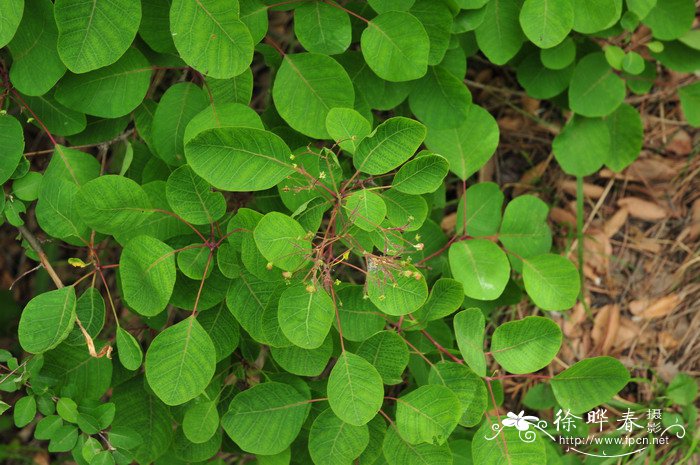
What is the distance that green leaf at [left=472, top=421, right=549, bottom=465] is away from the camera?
1197 mm

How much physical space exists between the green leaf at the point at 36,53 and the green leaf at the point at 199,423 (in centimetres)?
66

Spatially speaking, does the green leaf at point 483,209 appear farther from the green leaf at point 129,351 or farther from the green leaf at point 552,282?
the green leaf at point 129,351

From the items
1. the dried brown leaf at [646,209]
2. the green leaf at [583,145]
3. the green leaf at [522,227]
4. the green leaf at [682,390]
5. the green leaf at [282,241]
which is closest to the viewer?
the green leaf at [282,241]

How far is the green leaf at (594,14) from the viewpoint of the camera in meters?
1.31

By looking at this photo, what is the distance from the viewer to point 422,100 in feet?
4.62

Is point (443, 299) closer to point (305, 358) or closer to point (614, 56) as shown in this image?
point (305, 358)

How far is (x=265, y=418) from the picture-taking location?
1.21 meters

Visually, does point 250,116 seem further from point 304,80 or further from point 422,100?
point 422,100

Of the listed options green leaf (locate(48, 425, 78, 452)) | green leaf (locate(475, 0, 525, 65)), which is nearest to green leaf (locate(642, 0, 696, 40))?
green leaf (locate(475, 0, 525, 65))

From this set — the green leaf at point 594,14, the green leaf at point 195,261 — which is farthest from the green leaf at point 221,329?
the green leaf at point 594,14

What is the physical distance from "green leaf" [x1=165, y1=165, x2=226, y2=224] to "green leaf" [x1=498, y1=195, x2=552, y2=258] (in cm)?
67

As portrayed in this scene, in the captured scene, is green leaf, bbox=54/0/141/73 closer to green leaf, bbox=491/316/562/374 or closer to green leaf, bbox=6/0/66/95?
green leaf, bbox=6/0/66/95

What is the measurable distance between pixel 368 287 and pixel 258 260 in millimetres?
196

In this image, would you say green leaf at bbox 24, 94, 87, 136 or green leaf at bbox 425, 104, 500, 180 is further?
green leaf at bbox 425, 104, 500, 180
